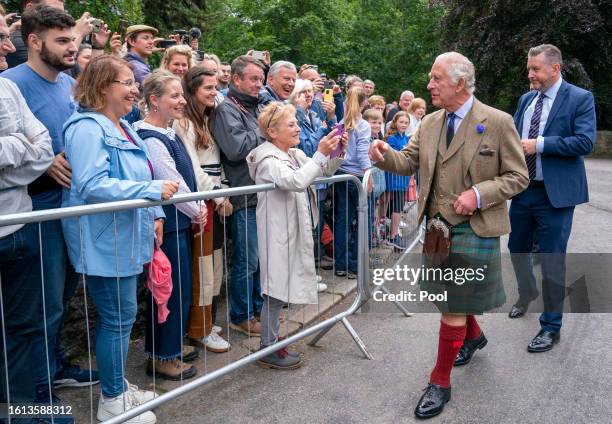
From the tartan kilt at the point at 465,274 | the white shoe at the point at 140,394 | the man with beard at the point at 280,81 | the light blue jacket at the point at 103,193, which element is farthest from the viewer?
the man with beard at the point at 280,81

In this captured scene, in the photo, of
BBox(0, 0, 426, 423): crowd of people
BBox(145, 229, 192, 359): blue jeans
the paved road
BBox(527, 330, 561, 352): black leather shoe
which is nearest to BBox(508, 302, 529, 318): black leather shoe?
the paved road

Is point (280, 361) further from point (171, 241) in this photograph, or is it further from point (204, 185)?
point (204, 185)

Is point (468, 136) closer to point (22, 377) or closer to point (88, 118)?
point (88, 118)

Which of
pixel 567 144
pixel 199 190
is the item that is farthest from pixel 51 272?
pixel 567 144

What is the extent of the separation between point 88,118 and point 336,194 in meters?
3.49

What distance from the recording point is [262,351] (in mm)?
3764

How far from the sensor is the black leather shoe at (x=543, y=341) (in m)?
4.39

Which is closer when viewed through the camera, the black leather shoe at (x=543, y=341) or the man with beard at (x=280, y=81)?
the black leather shoe at (x=543, y=341)

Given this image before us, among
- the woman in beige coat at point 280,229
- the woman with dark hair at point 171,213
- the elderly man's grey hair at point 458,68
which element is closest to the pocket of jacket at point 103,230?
the woman with dark hair at point 171,213

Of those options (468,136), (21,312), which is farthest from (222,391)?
(468,136)

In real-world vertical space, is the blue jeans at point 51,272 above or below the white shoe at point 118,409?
above

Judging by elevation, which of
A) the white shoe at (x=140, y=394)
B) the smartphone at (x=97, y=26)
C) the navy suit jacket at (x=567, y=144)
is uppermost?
the smartphone at (x=97, y=26)

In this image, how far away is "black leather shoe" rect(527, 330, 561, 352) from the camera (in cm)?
439

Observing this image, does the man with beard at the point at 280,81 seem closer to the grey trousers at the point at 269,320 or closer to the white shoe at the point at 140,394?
the grey trousers at the point at 269,320
